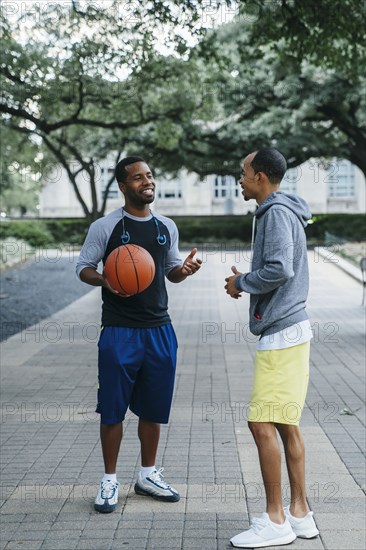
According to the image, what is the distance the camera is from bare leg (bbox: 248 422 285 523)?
486 cm

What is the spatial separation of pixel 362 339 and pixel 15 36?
13.9 metres

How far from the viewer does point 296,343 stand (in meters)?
4.85

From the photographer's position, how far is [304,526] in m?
4.98

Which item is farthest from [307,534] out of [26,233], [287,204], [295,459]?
[26,233]

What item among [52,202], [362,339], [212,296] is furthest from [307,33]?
[52,202]

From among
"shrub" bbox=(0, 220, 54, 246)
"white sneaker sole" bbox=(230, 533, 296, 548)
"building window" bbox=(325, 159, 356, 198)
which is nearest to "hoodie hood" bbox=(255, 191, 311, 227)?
"white sneaker sole" bbox=(230, 533, 296, 548)

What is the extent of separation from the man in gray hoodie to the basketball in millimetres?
572

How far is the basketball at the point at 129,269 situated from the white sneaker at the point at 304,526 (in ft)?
4.91

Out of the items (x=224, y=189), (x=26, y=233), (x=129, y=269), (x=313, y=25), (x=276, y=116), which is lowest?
(x=26, y=233)

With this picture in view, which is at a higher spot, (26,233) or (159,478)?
(159,478)

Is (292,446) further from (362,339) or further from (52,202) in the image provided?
(52,202)

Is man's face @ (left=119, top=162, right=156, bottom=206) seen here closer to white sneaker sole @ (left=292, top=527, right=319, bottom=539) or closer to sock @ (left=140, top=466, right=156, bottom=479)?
sock @ (left=140, top=466, right=156, bottom=479)

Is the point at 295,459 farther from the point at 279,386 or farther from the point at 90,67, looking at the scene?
the point at 90,67

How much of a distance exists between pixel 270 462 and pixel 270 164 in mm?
1527
